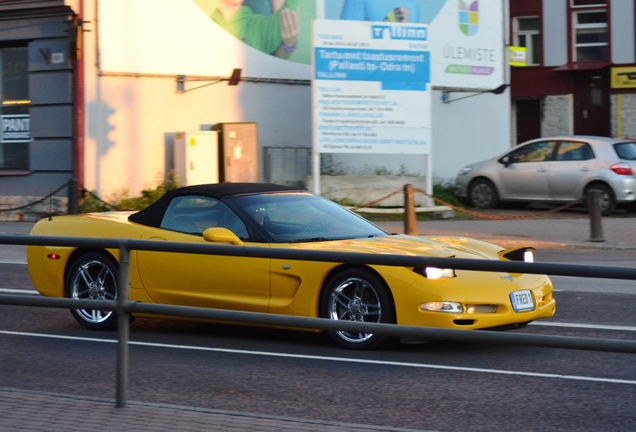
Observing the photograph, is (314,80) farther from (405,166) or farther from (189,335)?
(189,335)

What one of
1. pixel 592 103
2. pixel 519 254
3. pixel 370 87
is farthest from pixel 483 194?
pixel 519 254

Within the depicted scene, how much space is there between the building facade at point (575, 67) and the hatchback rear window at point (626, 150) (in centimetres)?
1310

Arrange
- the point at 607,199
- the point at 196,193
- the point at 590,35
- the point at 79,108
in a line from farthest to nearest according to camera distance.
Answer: the point at 590,35 < the point at 79,108 < the point at 607,199 < the point at 196,193

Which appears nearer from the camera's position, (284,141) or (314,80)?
(314,80)

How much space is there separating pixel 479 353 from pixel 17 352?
3111 mm

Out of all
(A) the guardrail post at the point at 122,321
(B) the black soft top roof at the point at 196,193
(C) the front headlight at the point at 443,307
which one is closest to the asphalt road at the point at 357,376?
(C) the front headlight at the point at 443,307

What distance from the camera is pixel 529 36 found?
118ft

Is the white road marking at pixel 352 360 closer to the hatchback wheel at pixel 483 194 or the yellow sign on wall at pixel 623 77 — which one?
the hatchback wheel at pixel 483 194

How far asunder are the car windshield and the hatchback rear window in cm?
1354

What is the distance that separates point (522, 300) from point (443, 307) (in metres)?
0.72

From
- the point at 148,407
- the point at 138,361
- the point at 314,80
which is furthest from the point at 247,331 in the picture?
the point at 314,80

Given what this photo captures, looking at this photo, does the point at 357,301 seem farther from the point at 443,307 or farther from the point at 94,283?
the point at 94,283

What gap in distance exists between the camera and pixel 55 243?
5727mm

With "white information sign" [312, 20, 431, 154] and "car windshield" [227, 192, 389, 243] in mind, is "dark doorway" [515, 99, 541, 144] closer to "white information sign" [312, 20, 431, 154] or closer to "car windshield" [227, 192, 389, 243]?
"white information sign" [312, 20, 431, 154]
